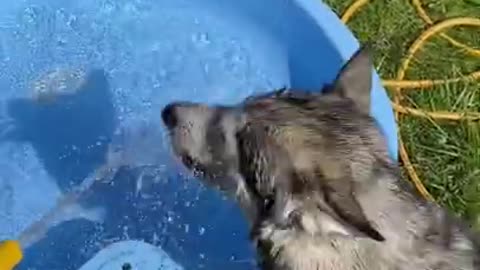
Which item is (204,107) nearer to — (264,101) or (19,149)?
(264,101)

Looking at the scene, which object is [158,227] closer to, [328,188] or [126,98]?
[126,98]

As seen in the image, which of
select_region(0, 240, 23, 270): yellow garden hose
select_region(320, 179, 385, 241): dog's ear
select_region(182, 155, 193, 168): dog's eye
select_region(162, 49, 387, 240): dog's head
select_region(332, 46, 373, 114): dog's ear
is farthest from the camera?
select_region(0, 240, 23, 270): yellow garden hose

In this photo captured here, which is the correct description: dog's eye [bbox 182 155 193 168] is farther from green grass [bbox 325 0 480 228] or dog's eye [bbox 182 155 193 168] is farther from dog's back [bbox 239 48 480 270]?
green grass [bbox 325 0 480 228]

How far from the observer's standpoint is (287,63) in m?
4.03

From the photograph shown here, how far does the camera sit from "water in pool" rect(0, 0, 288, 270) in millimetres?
3928

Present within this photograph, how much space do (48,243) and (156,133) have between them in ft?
1.71

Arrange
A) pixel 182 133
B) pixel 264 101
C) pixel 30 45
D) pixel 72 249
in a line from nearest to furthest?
pixel 264 101 < pixel 182 133 < pixel 72 249 < pixel 30 45

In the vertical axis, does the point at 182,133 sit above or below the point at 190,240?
above

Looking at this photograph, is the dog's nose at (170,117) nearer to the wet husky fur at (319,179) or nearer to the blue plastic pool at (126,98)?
the wet husky fur at (319,179)

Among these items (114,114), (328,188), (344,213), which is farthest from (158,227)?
(344,213)

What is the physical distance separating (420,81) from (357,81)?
110 centimetres

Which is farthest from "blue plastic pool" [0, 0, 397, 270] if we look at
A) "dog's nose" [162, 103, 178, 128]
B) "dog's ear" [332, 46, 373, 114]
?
"dog's nose" [162, 103, 178, 128]

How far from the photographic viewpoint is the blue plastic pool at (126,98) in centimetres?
391

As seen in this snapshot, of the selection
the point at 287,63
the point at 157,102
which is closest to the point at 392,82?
the point at 287,63
